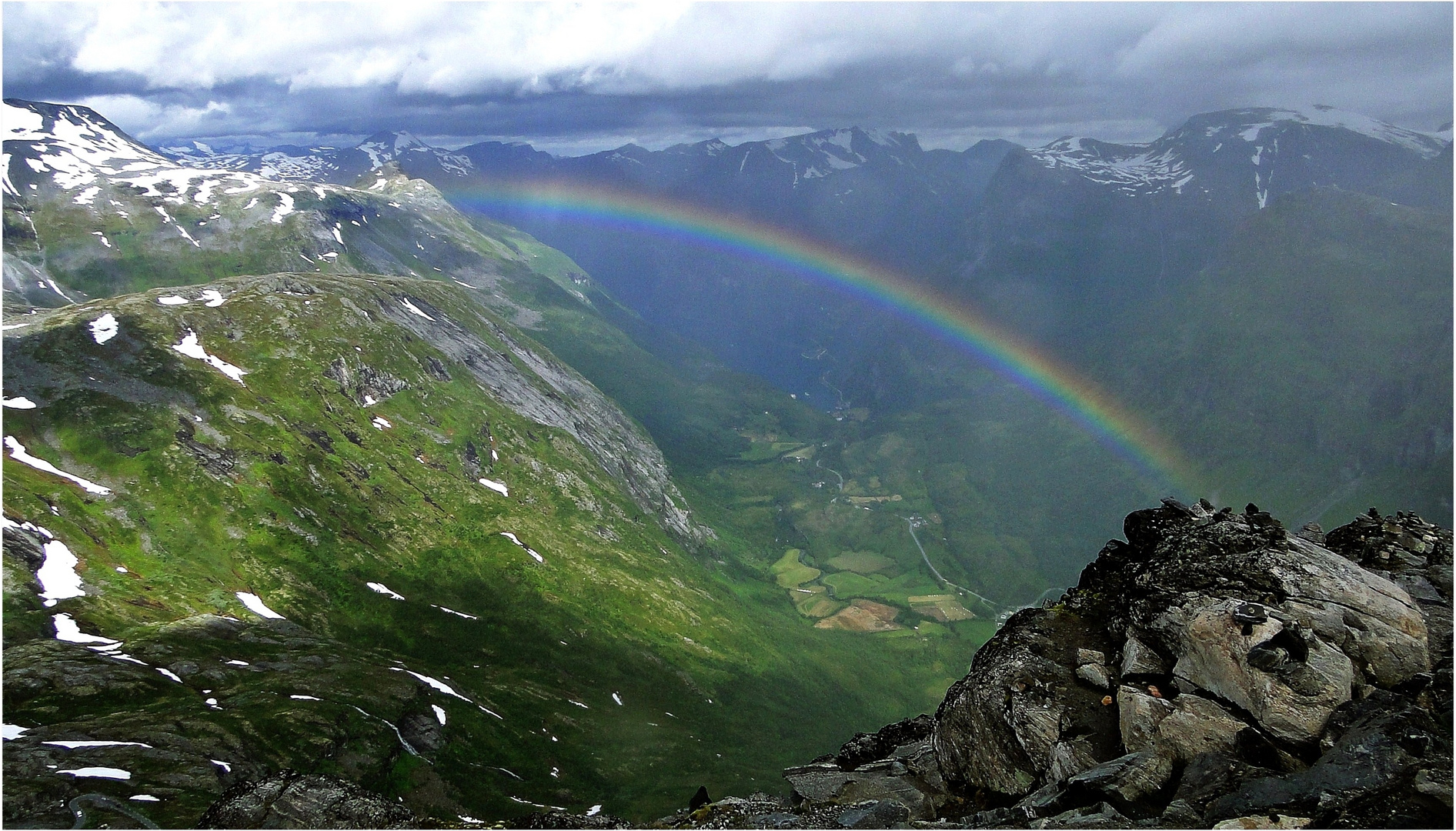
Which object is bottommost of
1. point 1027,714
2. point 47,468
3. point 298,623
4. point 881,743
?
point 298,623

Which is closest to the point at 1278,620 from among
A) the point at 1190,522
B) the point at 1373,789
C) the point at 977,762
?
the point at 1373,789

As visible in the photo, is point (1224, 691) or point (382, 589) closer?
point (1224, 691)

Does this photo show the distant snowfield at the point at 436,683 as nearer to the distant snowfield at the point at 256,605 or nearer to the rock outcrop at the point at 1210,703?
the distant snowfield at the point at 256,605

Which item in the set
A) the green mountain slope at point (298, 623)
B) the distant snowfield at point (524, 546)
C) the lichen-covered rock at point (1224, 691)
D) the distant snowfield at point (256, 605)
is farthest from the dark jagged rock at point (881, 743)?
the distant snowfield at point (524, 546)

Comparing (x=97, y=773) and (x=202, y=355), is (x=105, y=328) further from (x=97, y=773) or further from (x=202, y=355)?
(x=97, y=773)

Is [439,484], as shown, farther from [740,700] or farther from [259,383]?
[740,700]

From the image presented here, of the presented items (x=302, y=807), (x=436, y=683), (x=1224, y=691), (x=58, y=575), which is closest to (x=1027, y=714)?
(x=1224, y=691)
